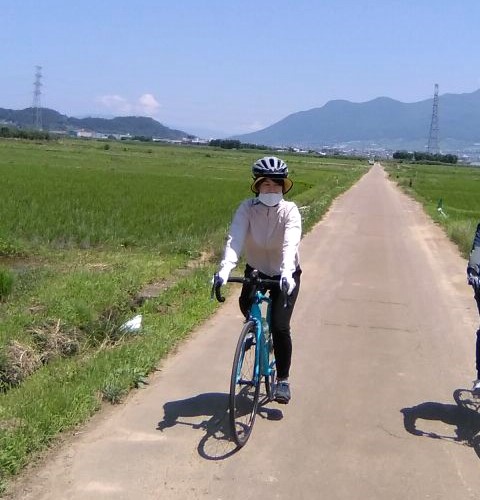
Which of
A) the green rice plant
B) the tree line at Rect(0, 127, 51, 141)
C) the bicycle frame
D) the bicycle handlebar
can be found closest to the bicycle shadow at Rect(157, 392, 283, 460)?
the bicycle frame

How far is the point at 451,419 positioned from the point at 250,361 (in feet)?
5.02

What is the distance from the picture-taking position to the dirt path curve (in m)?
3.47

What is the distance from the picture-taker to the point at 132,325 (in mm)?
6691

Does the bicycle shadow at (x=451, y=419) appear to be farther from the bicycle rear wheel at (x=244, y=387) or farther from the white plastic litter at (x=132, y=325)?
the white plastic litter at (x=132, y=325)

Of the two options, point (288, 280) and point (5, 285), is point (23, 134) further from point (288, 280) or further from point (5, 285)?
point (288, 280)

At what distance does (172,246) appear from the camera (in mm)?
12727

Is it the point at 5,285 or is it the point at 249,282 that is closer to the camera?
the point at 249,282

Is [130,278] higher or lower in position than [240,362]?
lower

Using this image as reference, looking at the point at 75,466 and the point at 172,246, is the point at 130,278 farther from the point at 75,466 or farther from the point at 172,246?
the point at 75,466

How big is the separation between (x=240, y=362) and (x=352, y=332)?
3.17 m

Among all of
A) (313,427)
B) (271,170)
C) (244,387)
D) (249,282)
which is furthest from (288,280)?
(313,427)

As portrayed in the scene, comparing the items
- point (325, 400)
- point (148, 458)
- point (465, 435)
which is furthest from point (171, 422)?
point (465, 435)

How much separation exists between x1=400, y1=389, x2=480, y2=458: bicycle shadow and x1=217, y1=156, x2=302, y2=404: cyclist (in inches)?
35.6

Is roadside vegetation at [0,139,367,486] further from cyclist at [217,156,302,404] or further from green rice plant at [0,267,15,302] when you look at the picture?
cyclist at [217,156,302,404]
